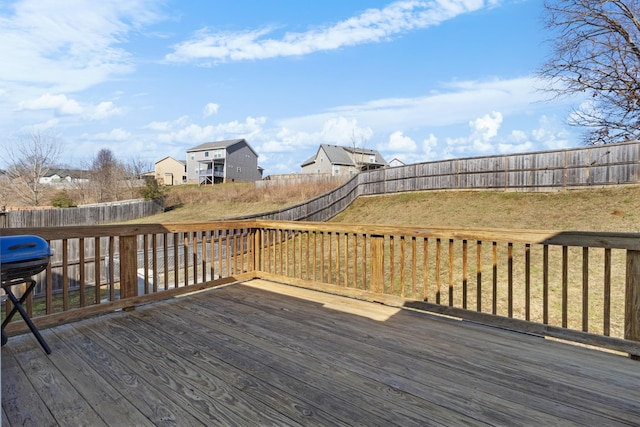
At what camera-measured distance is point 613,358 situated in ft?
7.70

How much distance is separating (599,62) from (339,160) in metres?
24.2

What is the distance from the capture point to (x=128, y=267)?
3342 millimetres

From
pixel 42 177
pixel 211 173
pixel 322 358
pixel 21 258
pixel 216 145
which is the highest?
pixel 216 145

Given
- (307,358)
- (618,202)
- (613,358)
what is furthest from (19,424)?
(618,202)

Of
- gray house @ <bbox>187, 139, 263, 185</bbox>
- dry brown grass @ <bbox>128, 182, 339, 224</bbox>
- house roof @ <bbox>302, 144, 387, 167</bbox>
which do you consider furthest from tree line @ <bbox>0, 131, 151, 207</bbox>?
house roof @ <bbox>302, 144, 387, 167</bbox>

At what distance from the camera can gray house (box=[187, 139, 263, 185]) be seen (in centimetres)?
3375

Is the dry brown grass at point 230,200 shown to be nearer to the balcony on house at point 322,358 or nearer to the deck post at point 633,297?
the balcony on house at point 322,358

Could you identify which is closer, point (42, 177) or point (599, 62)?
point (599, 62)

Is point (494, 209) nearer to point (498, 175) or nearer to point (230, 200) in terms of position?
point (498, 175)

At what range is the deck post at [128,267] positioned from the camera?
129 inches

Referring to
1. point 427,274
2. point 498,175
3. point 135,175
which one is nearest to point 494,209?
point 498,175

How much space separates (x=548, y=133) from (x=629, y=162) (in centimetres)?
340

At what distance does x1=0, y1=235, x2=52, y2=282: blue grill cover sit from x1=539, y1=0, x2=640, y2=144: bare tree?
13.1 metres

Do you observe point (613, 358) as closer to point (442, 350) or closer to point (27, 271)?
point (442, 350)
